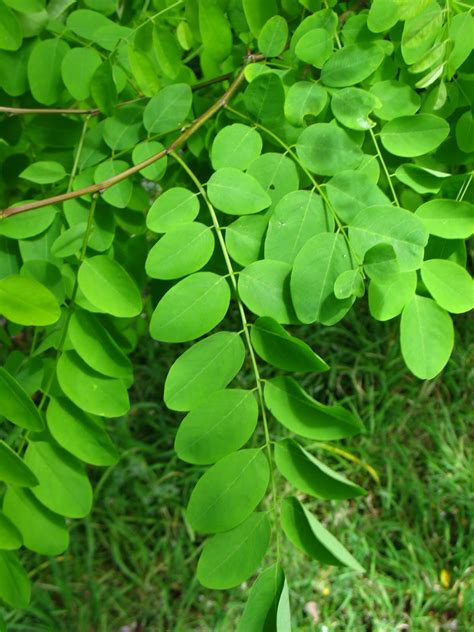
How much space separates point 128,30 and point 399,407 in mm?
1532

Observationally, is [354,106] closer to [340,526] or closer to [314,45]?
[314,45]

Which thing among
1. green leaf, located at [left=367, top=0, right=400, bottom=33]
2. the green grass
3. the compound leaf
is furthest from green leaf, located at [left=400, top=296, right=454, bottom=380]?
the green grass

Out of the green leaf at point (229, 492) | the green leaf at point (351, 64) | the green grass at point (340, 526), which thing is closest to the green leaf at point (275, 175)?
the green leaf at point (351, 64)

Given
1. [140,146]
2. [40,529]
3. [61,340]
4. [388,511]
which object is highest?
[140,146]

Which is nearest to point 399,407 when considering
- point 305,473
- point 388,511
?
point 388,511

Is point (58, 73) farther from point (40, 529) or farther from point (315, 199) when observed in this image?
point (40, 529)

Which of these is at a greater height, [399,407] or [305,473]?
Answer: [305,473]

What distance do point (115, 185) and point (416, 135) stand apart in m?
0.39

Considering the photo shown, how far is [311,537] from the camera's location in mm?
767

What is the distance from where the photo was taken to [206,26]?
89 cm

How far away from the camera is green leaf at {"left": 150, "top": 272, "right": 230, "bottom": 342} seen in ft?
2.64

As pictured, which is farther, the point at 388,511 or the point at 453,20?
the point at 388,511

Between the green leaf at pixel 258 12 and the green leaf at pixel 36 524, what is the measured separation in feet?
2.17

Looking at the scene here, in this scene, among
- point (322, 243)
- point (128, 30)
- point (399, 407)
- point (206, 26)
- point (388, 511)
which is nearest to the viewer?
point (322, 243)
